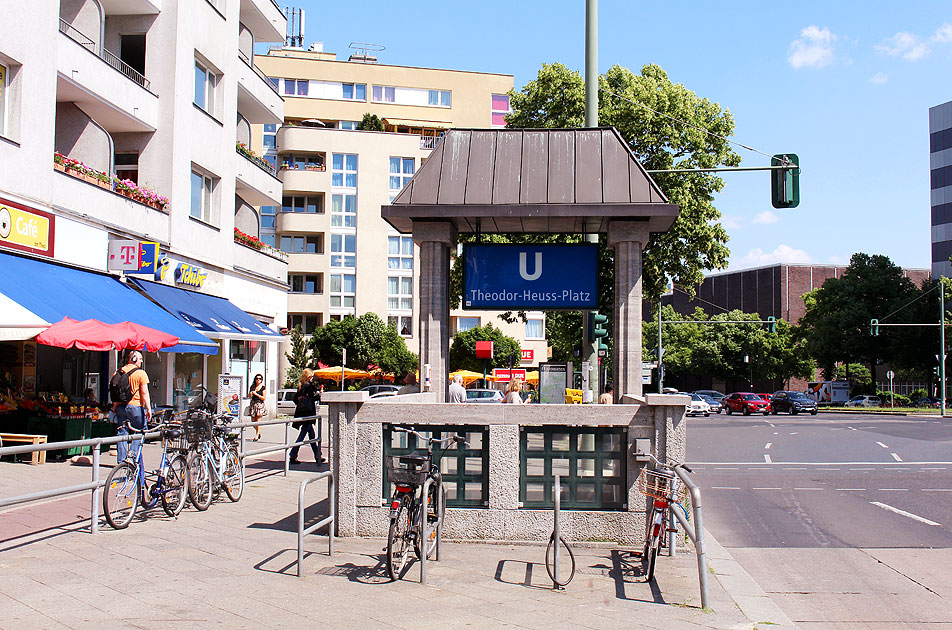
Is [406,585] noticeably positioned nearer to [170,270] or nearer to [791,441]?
[170,270]

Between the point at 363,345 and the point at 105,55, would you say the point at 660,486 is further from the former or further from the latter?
the point at 363,345

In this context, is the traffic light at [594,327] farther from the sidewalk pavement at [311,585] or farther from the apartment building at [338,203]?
the apartment building at [338,203]

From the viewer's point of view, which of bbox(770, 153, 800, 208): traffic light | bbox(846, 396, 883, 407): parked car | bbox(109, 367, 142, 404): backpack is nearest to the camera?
bbox(109, 367, 142, 404): backpack

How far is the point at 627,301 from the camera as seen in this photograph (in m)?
11.3

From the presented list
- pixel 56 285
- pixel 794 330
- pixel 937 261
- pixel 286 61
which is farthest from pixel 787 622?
pixel 937 261

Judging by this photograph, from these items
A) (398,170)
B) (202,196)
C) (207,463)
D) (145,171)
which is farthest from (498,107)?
(207,463)

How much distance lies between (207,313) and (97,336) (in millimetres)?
8485

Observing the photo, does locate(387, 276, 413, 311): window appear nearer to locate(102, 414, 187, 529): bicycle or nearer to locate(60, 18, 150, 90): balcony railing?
locate(60, 18, 150, 90): balcony railing

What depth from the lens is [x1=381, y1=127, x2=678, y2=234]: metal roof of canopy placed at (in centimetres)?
1104

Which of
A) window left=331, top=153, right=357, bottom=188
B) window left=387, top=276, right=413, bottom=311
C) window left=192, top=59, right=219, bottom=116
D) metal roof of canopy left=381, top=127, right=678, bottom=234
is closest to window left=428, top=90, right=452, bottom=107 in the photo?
window left=331, top=153, right=357, bottom=188

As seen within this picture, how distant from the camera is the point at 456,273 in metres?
32.6

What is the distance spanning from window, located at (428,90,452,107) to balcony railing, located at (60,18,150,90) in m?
46.8

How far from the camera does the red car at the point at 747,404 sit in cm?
5766

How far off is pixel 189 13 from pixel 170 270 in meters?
7.19
